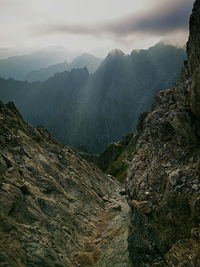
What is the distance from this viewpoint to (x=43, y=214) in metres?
25.7

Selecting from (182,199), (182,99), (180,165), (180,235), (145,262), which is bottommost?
(145,262)

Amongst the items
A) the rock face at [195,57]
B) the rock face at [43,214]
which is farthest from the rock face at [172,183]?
the rock face at [43,214]

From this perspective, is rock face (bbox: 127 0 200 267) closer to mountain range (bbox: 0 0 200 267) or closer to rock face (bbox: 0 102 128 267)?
mountain range (bbox: 0 0 200 267)

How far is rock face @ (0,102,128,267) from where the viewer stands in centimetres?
2034

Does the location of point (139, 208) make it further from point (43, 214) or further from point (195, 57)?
point (195, 57)

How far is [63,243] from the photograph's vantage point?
24.0 meters

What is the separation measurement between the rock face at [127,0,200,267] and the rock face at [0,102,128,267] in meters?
4.75

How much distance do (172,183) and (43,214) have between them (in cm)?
1362

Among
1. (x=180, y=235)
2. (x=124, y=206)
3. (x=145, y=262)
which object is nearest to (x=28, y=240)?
(x=145, y=262)

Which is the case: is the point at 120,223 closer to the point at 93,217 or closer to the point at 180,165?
the point at 93,217

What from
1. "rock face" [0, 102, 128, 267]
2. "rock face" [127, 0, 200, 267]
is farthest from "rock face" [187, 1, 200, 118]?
"rock face" [0, 102, 128, 267]

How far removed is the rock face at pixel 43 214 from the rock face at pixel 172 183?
475 centimetres

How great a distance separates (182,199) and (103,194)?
3048cm

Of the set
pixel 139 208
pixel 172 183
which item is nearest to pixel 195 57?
pixel 172 183
